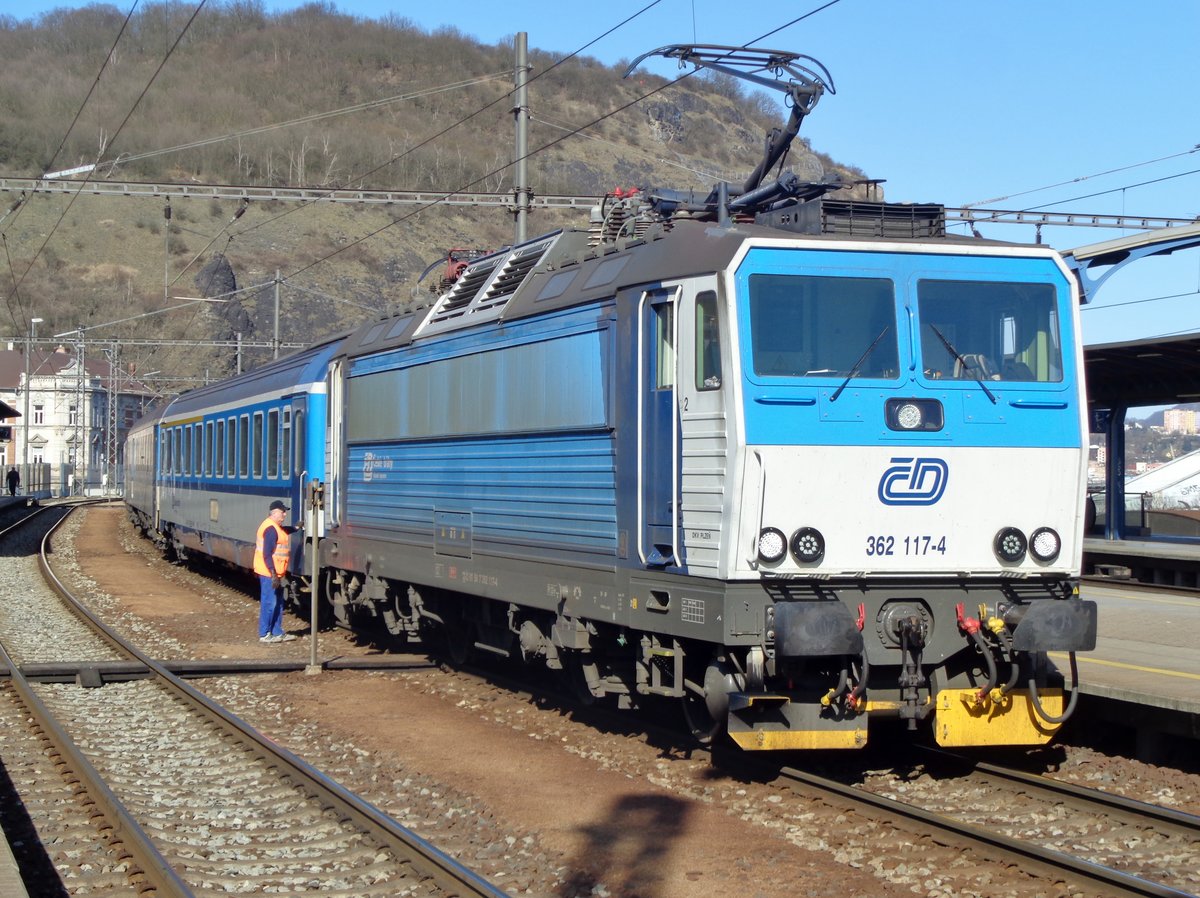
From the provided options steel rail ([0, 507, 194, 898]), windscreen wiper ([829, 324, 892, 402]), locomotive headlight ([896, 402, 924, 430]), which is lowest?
steel rail ([0, 507, 194, 898])

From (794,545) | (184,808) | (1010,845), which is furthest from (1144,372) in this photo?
(184,808)

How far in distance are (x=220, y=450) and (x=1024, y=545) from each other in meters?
17.0

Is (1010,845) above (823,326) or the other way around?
the other way around

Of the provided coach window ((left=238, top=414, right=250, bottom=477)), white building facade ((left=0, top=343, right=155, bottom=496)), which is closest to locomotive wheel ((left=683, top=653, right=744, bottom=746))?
coach window ((left=238, top=414, right=250, bottom=477))

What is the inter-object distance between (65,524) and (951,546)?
42.3 m

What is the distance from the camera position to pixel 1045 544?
8617 mm

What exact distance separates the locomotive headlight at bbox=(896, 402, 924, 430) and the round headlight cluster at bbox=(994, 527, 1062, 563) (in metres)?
0.89

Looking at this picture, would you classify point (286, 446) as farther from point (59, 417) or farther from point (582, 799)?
point (59, 417)

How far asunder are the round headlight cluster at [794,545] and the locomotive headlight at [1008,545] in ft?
3.97

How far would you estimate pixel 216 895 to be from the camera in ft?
22.1

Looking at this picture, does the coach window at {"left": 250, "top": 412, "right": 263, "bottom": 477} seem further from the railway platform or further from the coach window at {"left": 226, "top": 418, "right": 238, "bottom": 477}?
the railway platform

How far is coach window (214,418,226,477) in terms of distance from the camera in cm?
2278

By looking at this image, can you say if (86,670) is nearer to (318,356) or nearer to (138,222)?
(318,356)

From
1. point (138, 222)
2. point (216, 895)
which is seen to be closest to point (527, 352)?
point (216, 895)
